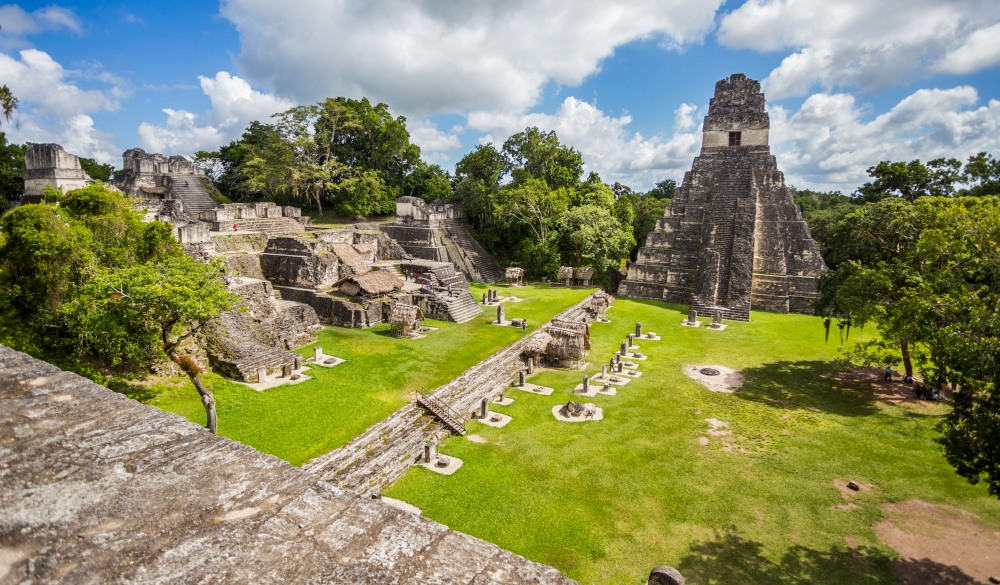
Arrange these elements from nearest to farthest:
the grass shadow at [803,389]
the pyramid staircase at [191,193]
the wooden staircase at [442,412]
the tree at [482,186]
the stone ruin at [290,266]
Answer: the wooden staircase at [442,412] < the grass shadow at [803,389] < the stone ruin at [290,266] < the pyramid staircase at [191,193] < the tree at [482,186]

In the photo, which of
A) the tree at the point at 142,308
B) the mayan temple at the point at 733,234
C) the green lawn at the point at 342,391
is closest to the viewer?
the tree at the point at 142,308

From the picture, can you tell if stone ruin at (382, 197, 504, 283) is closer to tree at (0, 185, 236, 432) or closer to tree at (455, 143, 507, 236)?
tree at (455, 143, 507, 236)

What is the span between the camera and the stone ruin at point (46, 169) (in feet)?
67.2

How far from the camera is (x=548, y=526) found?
30.6 feet

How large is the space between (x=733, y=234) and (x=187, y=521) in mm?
30876

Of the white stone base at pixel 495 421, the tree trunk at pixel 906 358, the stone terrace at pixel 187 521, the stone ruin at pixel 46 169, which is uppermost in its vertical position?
the stone ruin at pixel 46 169

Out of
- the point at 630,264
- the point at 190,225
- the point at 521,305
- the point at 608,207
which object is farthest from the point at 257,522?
the point at 608,207

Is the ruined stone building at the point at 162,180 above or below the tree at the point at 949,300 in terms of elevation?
above

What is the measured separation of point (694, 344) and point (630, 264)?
10971 millimetres

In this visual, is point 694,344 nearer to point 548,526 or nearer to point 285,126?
point 548,526

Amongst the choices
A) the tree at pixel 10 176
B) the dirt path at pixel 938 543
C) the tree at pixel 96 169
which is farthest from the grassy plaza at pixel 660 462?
the tree at pixel 96 169

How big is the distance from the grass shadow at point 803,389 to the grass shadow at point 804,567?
21.1 feet

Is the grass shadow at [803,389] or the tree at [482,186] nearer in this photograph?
the grass shadow at [803,389]

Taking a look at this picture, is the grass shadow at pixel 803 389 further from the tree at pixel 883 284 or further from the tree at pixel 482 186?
the tree at pixel 482 186
